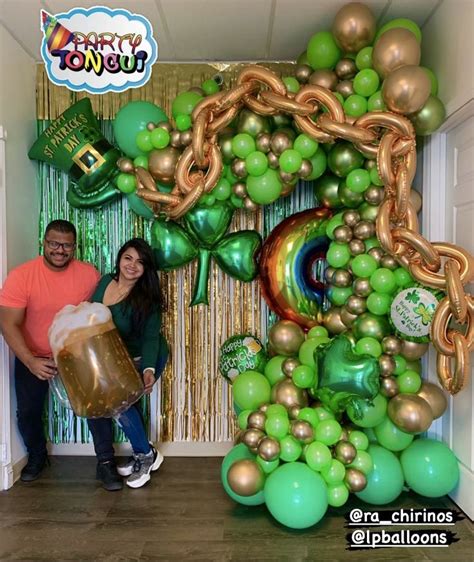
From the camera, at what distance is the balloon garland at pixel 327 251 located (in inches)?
84.1

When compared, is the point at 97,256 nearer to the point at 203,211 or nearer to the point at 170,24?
the point at 203,211

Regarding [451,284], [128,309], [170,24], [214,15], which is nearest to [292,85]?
[214,15]

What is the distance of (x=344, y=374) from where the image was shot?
214cm

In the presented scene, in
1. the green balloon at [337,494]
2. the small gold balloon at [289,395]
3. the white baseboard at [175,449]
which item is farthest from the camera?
the white baseboard at [175,449]

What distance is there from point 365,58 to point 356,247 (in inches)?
33.0

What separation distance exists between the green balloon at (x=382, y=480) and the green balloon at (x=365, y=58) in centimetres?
168

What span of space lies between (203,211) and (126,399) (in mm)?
942

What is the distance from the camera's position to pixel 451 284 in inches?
79.4

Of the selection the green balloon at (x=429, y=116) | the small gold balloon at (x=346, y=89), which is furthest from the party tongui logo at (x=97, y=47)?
the green balloon at (x=429, y=116)

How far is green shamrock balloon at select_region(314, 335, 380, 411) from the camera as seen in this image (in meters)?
2.14

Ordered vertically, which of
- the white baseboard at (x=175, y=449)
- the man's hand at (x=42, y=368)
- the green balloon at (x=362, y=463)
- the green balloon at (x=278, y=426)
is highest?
the man's hand at (x=42, y=368)

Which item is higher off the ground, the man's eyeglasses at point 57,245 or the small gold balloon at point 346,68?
the small gold balloon at point 346,68

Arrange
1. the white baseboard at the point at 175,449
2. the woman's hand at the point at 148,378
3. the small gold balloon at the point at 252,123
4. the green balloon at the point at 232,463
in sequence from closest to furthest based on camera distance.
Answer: the green balloon at the point at 232,463 → the small gold balloon at the point at 252,123 → the woman's hand at the point at 148,378 → the white baseboard at the point at 175,449

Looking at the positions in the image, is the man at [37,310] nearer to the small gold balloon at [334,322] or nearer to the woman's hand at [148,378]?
the woman's hand at [148,378]
